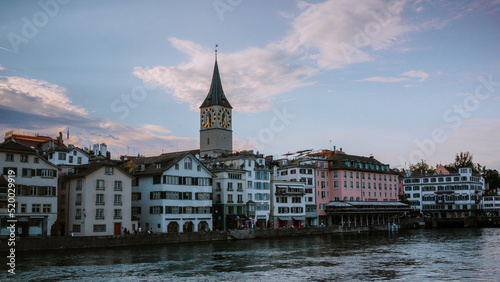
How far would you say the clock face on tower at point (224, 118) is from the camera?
143m

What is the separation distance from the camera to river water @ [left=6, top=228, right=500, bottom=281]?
4384 centimetres

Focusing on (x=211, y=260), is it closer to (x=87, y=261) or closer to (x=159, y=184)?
(x=87, y=261)

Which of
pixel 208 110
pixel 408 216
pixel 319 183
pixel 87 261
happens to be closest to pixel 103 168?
pixel 87 261

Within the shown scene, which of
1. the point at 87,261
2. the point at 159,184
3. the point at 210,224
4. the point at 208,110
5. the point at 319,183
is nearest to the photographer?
the point at 87,261

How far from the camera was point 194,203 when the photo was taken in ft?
281

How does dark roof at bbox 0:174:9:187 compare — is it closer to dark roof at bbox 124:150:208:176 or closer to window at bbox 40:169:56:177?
window at bbox 40:169:56:177

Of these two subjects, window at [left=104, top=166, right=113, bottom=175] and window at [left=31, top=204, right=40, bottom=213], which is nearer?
window at [left=31, top=204, right=40, bottom=213]

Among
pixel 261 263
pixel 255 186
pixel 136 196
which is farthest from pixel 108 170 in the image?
pixel 255 186

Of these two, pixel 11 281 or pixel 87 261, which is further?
pixel 87 261

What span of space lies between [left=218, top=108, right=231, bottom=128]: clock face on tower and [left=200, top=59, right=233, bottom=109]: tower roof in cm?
171

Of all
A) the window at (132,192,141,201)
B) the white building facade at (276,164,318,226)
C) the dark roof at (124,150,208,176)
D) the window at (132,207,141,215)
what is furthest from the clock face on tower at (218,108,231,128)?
the window at (132,207,141,215)

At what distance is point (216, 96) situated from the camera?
14450 cm

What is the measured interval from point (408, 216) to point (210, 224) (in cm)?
8317

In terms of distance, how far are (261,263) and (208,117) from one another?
311ft
